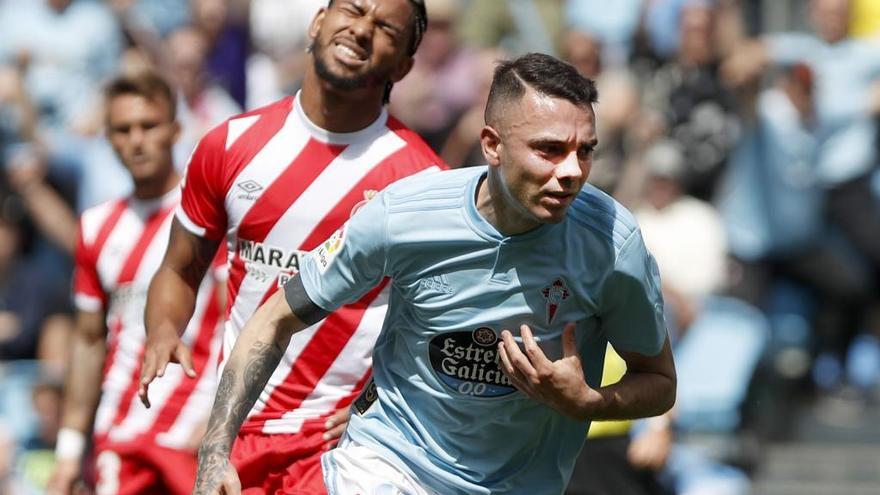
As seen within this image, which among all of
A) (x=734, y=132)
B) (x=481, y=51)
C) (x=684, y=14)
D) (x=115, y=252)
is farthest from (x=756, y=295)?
(x=115, y=252)

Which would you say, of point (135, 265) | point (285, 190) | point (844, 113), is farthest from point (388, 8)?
point (844, 113)

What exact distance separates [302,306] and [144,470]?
2343 mm

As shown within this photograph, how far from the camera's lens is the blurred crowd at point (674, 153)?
1016 centimetres

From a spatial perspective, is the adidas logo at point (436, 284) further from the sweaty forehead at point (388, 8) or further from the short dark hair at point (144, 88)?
the short dark hair at point (144, 88)

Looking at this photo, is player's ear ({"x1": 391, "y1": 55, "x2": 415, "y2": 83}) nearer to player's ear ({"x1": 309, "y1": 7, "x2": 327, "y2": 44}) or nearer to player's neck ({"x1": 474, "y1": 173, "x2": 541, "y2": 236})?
player's ear ({"x1": 309, "y1": 7, "x2": 327, "y2": 44})

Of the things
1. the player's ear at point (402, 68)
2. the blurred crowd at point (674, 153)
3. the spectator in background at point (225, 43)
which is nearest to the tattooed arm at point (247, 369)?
the player's ear at point (402, 68)

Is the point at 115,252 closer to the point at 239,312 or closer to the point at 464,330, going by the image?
the point at 239,312

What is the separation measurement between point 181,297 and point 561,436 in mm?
1516

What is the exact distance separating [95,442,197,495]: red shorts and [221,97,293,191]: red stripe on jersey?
171cm

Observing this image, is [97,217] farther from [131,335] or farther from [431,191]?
[431,191]

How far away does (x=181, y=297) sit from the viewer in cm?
551

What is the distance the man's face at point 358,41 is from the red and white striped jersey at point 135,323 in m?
1.75

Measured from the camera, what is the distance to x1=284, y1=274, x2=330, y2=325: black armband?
15.3 feet

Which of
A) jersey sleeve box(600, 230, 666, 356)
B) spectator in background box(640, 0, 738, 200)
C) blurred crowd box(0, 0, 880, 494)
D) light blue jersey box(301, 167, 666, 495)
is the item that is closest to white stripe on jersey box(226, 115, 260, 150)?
light blue jersey box(301, 167, 666, 495)
